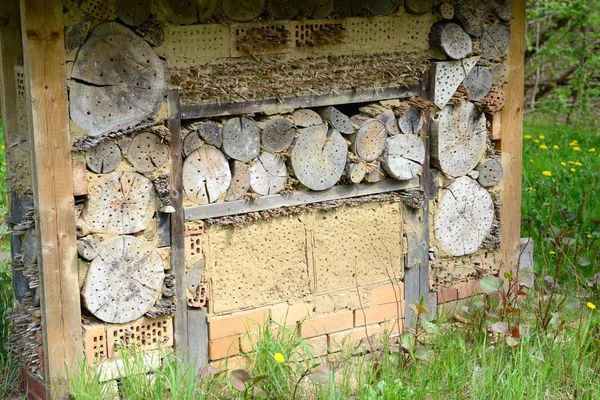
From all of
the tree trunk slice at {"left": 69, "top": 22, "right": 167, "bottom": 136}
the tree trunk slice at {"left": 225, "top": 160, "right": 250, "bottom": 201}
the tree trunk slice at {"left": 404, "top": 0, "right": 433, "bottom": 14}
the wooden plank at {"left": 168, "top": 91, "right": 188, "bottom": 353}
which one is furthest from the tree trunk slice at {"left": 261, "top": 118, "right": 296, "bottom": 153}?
the tree trunk slice at {"left": 404, "top": 0, "right": 433, "bottom": 14}

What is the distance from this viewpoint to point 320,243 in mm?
5184

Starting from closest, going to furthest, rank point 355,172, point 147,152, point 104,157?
point 104,157 → point 147,152 → point 355,172

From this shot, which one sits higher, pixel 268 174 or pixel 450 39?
pixel 450 39

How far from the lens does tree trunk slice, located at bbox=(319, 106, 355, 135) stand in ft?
16.5

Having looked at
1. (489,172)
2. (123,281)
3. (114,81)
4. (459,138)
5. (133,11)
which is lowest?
(123,281)

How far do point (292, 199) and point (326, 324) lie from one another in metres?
0.81

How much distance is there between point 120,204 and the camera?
175 inches

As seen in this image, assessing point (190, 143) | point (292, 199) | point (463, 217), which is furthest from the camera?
point (463, 217)

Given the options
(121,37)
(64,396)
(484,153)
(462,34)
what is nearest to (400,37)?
(462,34)

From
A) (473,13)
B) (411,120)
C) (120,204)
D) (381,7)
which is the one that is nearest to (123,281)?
(120,204)

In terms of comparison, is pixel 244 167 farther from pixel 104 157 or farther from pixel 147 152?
pixel 104 157

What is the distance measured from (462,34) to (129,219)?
232 centimetres

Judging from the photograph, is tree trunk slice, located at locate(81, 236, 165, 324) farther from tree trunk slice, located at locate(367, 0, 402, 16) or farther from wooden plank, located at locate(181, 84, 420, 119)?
tree trunk slice, located at locate(367, 0, 402, 16)

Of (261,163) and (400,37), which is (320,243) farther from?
(400,37)
